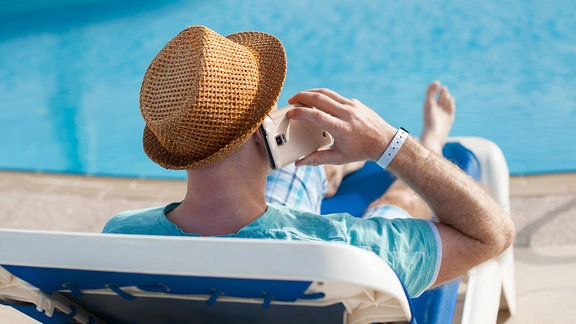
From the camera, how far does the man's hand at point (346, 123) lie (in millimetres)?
1844

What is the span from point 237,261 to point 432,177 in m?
0.80

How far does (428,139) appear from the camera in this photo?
11.5 feet

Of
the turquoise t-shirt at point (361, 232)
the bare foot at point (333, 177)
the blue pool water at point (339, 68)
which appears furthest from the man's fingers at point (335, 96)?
the blue pool water at point (339, 68)

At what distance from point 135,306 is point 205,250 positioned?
47 cm

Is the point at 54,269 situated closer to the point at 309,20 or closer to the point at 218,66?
the point at 218,66

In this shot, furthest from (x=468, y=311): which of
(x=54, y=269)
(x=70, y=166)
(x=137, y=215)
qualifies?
(x=70, y=166)

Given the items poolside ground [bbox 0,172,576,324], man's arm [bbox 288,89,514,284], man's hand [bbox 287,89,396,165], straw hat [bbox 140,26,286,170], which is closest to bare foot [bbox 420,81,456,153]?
poolside ground [bbox 0,172,576,324]

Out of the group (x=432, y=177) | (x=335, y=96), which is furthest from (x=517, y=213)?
(x=335, y=96)

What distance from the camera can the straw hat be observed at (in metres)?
1.77

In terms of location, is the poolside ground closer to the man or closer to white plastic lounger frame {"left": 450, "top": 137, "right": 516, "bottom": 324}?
white plastic lounger frame {"left": 450, "top": 137, "right": 516, "bottom": 324}

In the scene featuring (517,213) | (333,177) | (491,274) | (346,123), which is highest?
(346,123)

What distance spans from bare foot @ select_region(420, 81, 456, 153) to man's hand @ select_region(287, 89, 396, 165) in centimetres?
159

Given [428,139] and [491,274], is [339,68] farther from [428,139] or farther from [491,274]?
[491,274]

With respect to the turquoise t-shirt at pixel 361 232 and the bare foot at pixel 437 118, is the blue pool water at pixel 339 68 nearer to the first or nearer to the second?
the bare foot at pixel 437 118
